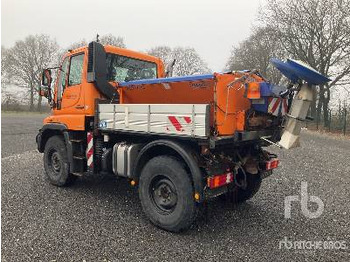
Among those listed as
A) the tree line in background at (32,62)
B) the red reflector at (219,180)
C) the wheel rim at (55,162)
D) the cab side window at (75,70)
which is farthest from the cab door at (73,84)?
the tree line in background at (32,62)

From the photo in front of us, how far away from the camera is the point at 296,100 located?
4270mm

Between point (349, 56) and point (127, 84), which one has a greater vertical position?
point (349, 56)

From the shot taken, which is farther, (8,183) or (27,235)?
(8,183)

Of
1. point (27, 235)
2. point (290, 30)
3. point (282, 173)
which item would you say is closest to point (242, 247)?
point (27, 235)

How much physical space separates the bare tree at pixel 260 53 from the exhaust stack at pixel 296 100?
22.5 m

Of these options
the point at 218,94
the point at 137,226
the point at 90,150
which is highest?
the point at 218,94

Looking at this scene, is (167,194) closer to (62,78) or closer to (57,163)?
(57,163)

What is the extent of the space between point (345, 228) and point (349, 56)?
2014 centimetres

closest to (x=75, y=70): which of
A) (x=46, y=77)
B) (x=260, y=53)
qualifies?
(x=46, y=77)

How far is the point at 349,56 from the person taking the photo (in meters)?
21.1

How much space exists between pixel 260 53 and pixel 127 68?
1101 inches

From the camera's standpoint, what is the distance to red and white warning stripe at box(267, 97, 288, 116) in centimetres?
434

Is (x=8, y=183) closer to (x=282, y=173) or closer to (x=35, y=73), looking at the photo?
(x=282, y=173)

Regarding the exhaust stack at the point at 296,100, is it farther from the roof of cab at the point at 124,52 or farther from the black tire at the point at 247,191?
the roof of cab at the point at 124,52
